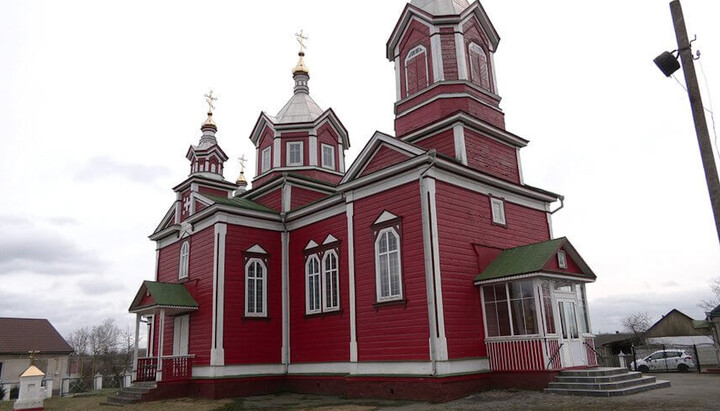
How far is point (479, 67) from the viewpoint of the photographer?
738 inches

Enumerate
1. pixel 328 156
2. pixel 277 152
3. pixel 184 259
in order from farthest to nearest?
1. pixel 328 156
2. pixel 277 152
3. pixel 184 259

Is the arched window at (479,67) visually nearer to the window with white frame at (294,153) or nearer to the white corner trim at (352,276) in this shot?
the white corner trim at (352,276)

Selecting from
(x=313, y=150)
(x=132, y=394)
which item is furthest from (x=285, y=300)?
(x=313, y=150)

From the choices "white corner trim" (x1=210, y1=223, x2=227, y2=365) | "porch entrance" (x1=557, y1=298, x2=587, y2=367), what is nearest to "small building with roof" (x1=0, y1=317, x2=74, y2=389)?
"white corner trim" (x1=210, y1=223, x2=227, y2=365)

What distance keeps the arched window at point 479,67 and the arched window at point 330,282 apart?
7515mm

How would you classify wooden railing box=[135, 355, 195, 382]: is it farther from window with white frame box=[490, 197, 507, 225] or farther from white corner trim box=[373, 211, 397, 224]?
window with white frame box=[490, 197, 507, 225]

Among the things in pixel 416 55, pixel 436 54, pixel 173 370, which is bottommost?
pixel 173 370

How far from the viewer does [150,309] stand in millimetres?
18969

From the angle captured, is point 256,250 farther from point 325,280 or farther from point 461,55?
point 461,55

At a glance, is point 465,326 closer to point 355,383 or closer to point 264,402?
point 355,383

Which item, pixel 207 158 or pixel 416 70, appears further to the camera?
pixel 207 158

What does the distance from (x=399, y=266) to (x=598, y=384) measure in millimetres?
5621

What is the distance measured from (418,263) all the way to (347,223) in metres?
3.36

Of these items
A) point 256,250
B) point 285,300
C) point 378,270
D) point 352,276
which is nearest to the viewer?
point 378,270
